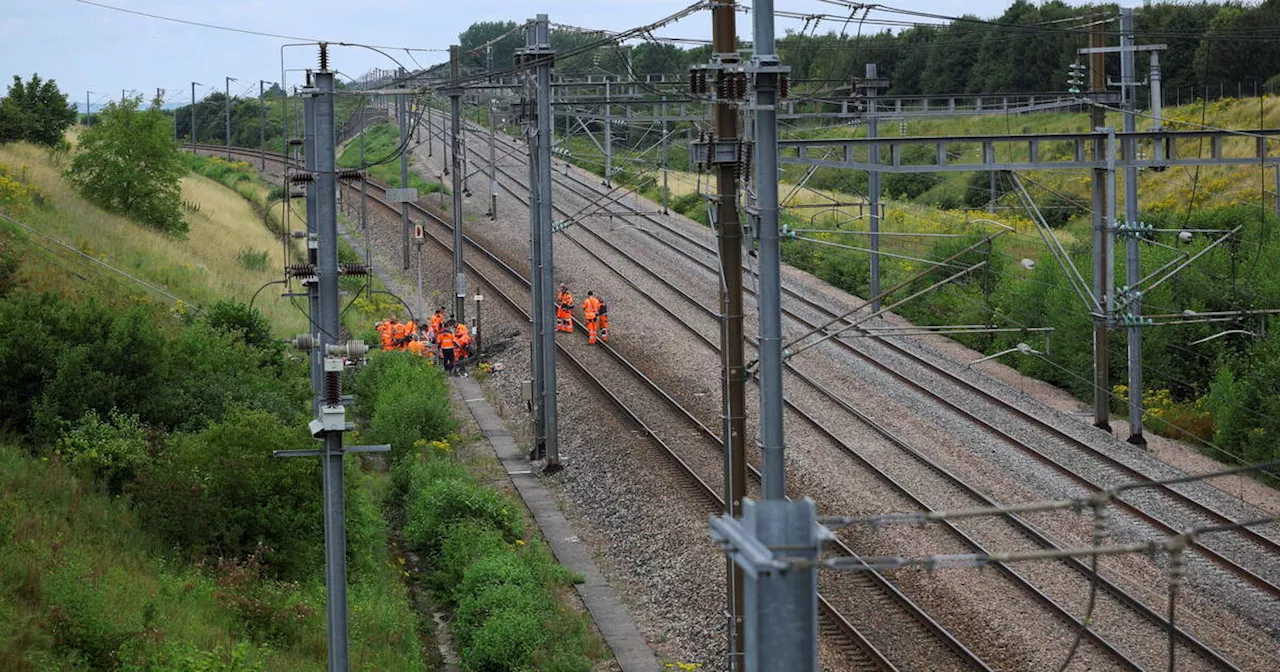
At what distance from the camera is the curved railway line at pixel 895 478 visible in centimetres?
1566

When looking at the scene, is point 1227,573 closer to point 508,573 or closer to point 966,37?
point 508,573

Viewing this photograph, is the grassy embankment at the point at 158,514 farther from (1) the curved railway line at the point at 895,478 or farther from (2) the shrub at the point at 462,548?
(1) the curved railway line at the point at 895,478

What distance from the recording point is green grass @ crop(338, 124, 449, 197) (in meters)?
56.2

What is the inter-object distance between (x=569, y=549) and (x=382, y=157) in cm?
5693

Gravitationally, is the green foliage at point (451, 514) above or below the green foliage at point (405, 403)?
below

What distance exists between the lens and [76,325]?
20078 millimetres

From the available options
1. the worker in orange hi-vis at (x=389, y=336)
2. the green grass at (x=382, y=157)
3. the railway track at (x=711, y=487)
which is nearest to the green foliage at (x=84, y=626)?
the railway track at (x=711, y=487)

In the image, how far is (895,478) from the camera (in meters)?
21.7

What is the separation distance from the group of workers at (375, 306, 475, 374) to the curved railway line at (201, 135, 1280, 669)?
7.42 ft

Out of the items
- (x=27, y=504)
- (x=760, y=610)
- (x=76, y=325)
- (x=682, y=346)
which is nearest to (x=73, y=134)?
(x=682, y=346)

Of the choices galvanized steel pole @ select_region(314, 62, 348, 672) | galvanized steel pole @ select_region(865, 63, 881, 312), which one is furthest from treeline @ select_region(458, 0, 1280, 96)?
galvanized steel pole @ select_region(314, 62, 348, 672)

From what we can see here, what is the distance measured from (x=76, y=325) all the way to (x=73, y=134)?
46.2 m

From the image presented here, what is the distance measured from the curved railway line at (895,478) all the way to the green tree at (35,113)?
61.3 ft

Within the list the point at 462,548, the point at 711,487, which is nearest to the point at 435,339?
the point at 711,487
